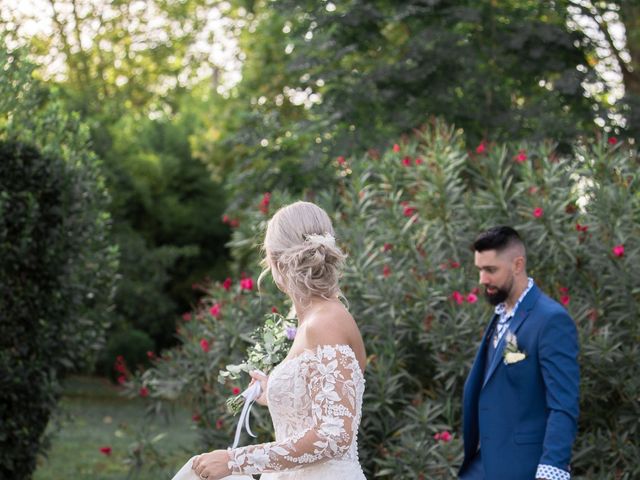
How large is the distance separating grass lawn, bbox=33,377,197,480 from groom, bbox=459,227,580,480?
140 inches

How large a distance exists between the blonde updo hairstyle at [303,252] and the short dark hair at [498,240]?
1361mm

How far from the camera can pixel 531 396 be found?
4.51m

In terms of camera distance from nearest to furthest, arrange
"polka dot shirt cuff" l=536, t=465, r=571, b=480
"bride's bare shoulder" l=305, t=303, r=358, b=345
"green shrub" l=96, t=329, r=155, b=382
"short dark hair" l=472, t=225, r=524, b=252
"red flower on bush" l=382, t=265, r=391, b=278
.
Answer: "bride's bare shoulder" l=305, t=303, r=358, b=345 < "polka dot shirt cuff" l=536, t=465, r=571, b=480 < "short dark hair" l=472, t=225, r=524, b=252 < "red flower on bush" l=382, t=265, r=391, b=278 < "green shrub" l=96, t=329, r=155, b=382

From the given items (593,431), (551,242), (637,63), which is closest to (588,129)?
(637,63)

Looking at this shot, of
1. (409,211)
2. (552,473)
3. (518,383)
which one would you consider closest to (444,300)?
(409,211)

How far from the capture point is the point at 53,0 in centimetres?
2700

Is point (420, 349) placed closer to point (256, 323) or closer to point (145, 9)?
point (256, 323)

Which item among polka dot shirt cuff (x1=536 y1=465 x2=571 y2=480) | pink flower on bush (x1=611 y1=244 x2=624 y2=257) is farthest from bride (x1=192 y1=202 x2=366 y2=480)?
pink flower on bush (x1=611 y1=244 x2=624 y2=257)

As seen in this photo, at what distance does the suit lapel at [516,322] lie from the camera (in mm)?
4617

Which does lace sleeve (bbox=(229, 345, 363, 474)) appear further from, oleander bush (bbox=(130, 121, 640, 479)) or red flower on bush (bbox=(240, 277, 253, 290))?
red flower on bush (bbox=(240, 277, 253, 290))

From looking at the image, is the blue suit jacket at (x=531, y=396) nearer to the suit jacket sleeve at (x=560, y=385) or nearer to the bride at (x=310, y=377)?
the suit jacket sleeve at (x=560, y=385)

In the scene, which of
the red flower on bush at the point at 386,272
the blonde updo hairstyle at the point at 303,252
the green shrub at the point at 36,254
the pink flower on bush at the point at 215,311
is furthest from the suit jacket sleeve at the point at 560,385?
the green shrub at the point at 36,254

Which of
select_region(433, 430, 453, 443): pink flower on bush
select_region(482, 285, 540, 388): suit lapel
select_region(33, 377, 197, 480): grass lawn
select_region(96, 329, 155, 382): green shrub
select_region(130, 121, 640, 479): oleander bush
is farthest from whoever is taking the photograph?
select_region(96, 329, 155, 382): green shrub

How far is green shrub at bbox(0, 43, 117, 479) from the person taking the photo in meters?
7.40
